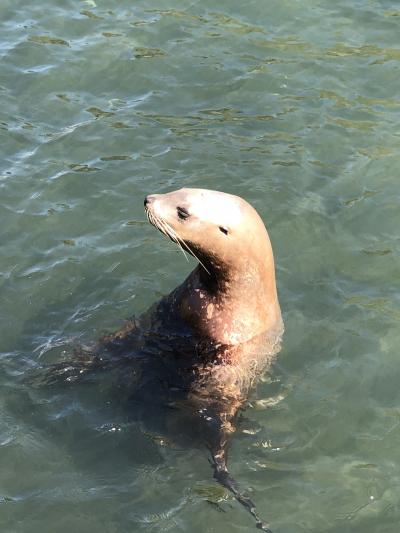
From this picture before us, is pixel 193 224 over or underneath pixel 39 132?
over

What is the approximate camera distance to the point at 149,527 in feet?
20.5

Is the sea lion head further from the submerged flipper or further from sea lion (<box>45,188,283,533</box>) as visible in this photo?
the submerged flipper

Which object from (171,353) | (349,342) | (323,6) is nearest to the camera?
(171,353)

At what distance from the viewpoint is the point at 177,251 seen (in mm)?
8844

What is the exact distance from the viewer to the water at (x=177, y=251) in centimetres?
662

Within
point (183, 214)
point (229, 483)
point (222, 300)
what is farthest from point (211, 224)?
point (229, 483)

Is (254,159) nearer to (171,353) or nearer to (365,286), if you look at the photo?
(365,286)

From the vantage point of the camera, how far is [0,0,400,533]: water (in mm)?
6625

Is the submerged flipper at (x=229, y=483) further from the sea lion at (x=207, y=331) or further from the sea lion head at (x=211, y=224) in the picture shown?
the sea lion head at (x=211, y=224)

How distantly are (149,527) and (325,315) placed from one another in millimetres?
2779

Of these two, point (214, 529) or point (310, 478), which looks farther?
point (310, 478)

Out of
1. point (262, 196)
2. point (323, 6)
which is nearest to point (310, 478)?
point (262, 196)

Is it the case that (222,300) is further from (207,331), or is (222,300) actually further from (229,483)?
(229,483)

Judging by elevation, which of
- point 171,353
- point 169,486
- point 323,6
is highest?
point 323,6
